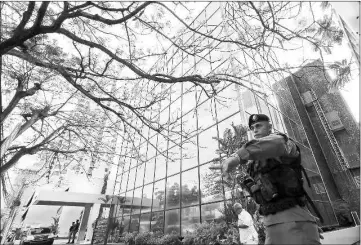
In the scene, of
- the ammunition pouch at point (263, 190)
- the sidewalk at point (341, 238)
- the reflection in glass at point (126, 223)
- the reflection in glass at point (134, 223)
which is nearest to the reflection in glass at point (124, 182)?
the reflection in glass at point (126, 223)

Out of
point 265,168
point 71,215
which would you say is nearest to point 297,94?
point 265,168

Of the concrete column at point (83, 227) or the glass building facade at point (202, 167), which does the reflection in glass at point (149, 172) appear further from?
the concrete column at point (83, 227)

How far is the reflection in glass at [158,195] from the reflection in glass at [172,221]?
900 millimetres

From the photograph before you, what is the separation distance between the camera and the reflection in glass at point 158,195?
12.2 metres

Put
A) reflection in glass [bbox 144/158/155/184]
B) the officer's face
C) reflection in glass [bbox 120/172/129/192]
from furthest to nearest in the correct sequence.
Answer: reflection in glass [bbox 120/172/129/192] < reflection in glass [bbox 144/158/155/184] < the officer's face

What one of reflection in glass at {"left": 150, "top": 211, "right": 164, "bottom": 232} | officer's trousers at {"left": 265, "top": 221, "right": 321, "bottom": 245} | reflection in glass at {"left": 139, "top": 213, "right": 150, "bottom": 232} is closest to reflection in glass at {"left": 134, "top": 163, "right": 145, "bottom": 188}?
reflection in glass at {"left": 139, "top": 213, "right": 150, "bottom": 232}

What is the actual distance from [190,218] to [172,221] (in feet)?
5.06

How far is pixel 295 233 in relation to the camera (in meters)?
1.54

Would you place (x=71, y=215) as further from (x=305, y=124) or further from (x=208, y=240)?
(x=305, y=124)

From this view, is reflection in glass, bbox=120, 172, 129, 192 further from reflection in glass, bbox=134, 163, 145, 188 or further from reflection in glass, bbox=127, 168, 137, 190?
reflection in glass, bbox=134, 163, 145, 188

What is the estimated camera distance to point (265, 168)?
184cm

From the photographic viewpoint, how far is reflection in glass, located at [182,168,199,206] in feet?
32.9

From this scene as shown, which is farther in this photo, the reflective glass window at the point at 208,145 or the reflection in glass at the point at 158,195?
the reflection in glass at the point at 158,195

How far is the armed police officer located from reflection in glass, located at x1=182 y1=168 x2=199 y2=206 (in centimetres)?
860
